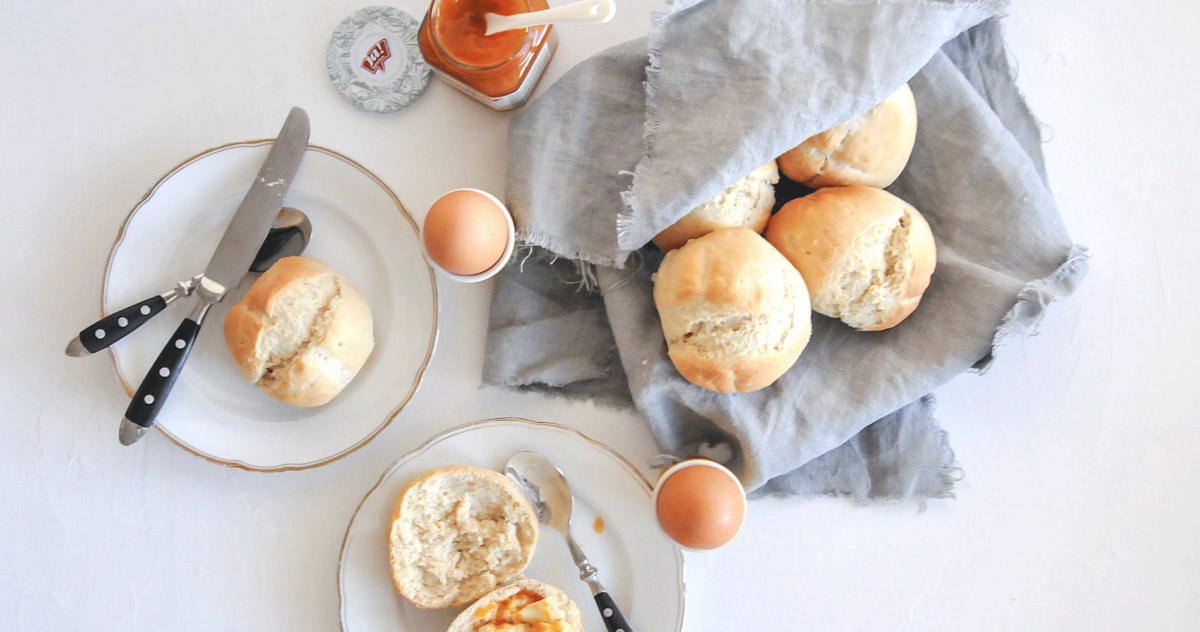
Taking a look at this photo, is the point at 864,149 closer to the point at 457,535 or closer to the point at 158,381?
the point at 457,535

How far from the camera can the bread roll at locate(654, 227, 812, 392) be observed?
1.19 meters

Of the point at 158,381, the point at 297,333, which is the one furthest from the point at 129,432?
the point at 297,333

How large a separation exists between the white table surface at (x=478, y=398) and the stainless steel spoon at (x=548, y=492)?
0.12 m

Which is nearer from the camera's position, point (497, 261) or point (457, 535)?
point (497, 261)

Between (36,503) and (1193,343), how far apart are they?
2480 millimetres

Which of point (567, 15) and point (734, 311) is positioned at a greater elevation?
point (567, 15)

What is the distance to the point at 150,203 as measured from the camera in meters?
1.36

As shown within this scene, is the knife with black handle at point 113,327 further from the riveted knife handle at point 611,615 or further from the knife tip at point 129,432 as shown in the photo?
the riveted knife handle at point 611,615

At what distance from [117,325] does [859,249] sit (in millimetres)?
1381

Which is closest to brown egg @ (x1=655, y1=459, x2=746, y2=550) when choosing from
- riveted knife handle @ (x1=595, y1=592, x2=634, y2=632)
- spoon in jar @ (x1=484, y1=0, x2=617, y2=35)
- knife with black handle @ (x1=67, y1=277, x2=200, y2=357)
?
riveted knife handle @ (x1=595, y1=592, x2=634, y2=632)

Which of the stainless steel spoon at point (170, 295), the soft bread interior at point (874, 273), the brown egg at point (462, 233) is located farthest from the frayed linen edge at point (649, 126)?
the stainless steel spoon at point (170, 295)

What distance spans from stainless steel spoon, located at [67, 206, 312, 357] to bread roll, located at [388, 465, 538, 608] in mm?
531

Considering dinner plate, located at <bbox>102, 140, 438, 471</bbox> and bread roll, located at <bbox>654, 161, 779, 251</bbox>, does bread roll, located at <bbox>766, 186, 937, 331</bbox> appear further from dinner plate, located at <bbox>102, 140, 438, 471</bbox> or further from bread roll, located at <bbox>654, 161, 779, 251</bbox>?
dinner plate, located at <bbox>102, 140, 438, 471</bbox>

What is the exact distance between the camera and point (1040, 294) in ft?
4.21
